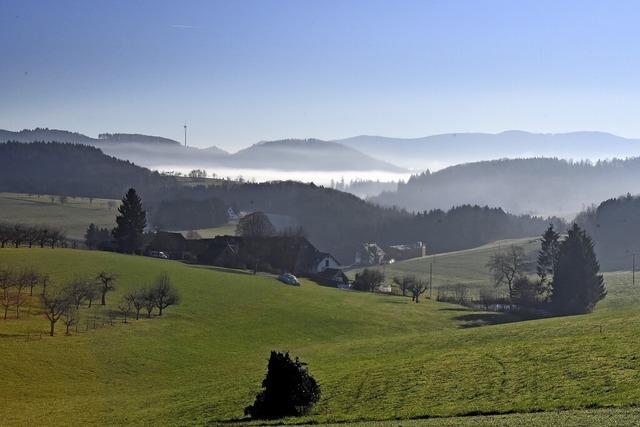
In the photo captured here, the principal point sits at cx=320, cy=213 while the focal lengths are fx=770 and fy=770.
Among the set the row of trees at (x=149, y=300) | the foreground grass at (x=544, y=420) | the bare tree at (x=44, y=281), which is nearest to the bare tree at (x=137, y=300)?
the row of trees at (x=149, y=300)

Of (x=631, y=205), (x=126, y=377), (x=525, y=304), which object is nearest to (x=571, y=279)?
(x=525, y=304)

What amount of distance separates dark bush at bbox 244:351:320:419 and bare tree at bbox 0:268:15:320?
41129 millimetres

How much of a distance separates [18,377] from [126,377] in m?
6.82

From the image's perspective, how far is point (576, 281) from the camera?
9788cm

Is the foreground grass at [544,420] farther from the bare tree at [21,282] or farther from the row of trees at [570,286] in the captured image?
the row of trees at [570,286]

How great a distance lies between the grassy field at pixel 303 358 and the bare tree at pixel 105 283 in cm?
109

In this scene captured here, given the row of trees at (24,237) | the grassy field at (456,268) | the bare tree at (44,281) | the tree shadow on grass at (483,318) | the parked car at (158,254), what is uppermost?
the row of trees at (24,237)

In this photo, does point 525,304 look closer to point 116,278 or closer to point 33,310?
point 116,278

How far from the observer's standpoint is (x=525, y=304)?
99.7 metres

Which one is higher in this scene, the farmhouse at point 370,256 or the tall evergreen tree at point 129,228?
the tall evergreen tree at point 129,228

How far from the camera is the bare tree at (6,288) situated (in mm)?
69750

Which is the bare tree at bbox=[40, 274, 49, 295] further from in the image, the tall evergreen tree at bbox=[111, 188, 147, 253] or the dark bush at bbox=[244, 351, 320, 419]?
the dark bush at bbox=[244, 351, 320, 419]

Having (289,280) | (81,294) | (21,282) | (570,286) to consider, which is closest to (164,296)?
(81,294)

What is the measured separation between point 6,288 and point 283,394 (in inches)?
1806
